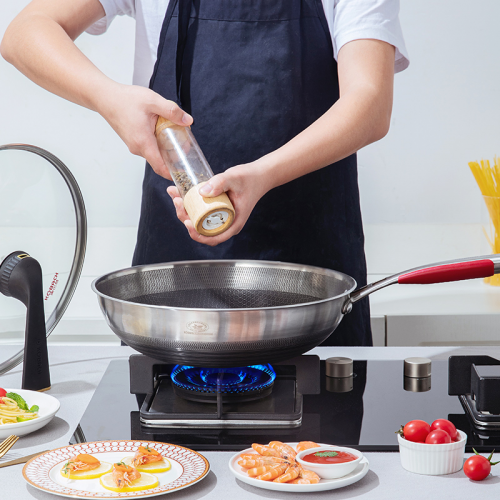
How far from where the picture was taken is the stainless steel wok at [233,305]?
2.52 feet

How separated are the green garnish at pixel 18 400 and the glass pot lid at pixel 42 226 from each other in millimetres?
231

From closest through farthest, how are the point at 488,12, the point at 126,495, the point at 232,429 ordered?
1. the point at 126,495
2. the point at 232,429
3. the point at 488,12

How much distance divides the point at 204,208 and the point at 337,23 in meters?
0.65

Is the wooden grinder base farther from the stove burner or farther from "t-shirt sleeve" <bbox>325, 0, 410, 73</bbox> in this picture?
"t-shirt sleeve" <bbox>325, 0, 410, 73</bbox>

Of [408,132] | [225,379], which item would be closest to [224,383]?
[225,379]

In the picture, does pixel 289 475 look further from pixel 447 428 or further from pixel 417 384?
pixel 417 384

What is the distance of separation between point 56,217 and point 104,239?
4.09ft

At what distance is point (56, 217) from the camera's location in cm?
124

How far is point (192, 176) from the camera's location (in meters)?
0.94

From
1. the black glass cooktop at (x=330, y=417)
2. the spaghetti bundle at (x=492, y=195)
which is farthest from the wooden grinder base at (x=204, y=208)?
the spaghetti bundle at (x=492, y=195)

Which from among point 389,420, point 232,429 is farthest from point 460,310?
point 232,429

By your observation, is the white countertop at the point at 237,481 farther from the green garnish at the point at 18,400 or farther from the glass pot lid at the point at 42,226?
the glass pot lid at the point at 42,226

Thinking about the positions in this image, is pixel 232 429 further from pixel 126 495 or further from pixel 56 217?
pixel 56 217

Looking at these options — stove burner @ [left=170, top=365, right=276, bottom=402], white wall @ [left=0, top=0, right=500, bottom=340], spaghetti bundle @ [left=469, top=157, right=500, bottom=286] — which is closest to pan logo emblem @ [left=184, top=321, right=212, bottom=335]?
stove burner @ [left=170, top=365, right=276, bottom=402]
